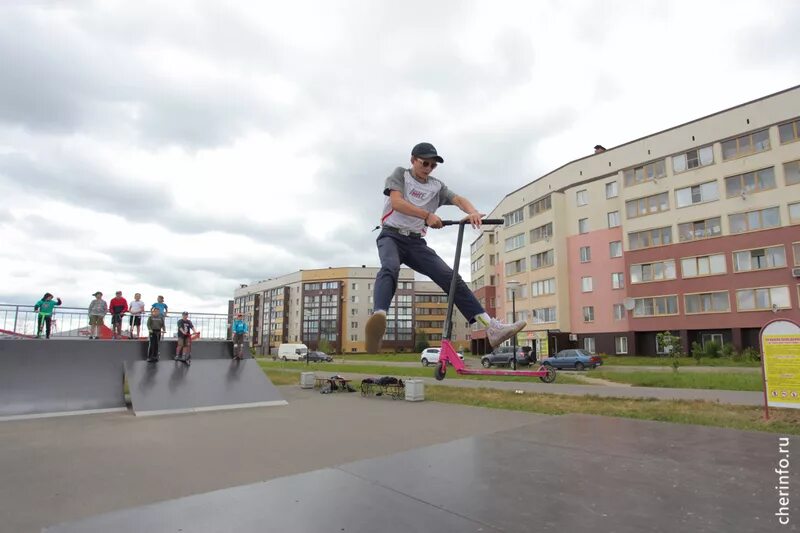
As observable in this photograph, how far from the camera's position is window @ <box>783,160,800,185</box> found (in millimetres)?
33188

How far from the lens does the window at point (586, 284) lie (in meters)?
45.9

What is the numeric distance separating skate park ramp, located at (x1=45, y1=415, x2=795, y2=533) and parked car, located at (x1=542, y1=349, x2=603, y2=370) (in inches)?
1017

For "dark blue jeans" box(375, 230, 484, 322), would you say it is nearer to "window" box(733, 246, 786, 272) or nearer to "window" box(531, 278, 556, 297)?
"window" box(733, 246, 786, 272)

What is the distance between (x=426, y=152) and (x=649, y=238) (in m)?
42.0

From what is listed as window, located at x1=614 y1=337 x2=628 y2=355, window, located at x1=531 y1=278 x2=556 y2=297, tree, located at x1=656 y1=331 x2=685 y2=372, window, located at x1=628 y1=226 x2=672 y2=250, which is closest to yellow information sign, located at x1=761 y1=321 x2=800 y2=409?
tree, located at x1=656 y1=331 x2=685 y2=372

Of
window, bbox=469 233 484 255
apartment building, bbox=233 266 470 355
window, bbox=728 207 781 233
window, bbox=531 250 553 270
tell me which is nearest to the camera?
window, bbox=728 207 781 233

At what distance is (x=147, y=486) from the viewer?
6125 mm

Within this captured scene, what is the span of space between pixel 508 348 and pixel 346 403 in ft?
80.8

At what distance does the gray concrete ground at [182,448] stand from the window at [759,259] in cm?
3180

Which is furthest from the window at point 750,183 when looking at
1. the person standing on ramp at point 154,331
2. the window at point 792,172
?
the person standing on ramp at point 154,331

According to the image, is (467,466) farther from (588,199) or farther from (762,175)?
(588,199)

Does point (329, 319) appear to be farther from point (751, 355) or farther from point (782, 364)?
point (782, 364)

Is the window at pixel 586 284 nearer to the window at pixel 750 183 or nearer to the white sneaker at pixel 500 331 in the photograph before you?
the window at pixel 750 183

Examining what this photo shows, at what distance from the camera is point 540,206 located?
51094 millimetres
